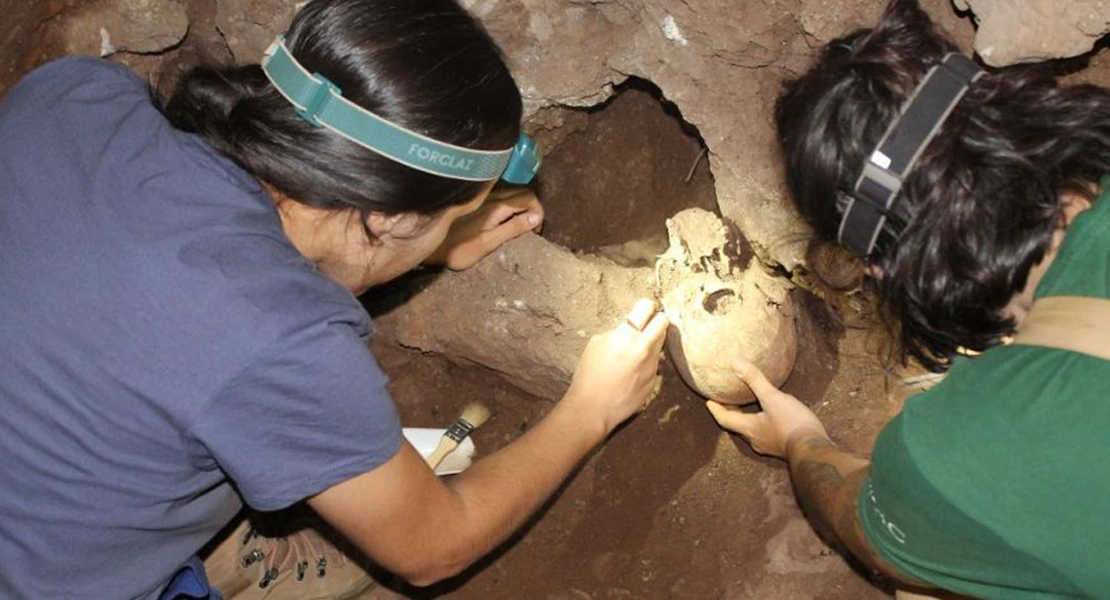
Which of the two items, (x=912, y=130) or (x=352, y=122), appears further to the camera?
(x=352, y=122)

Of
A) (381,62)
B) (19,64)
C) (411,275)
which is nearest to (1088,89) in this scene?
(381,62)

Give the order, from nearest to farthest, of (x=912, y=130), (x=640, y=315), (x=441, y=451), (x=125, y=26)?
(x=912, y=130)
(x=640, y=315)
(x=441, y=451)
(x=125, y=26)

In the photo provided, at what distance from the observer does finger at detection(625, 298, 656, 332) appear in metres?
2.33

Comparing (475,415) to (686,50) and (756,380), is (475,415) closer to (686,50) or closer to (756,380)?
(756,380)

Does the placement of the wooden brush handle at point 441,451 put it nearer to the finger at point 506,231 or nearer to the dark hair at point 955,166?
the finger at point 506,231

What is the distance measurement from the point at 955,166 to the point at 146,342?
120 centimetres

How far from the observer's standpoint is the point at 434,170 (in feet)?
5.27

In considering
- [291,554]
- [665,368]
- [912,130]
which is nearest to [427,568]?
[291,554]

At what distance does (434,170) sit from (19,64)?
179 cm

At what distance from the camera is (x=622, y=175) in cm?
286

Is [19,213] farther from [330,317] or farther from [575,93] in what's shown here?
[575,93]

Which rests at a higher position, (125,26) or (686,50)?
(686,50)

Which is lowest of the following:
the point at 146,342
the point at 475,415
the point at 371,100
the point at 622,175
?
the point at 475,415

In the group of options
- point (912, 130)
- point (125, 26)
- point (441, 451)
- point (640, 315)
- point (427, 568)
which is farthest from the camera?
point (125, 26)
